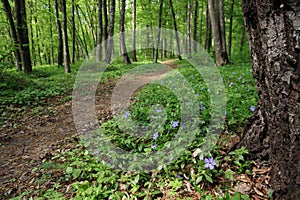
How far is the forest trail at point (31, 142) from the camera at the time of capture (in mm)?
2959

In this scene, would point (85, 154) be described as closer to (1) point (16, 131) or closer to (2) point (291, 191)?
(2) point (291, 191)

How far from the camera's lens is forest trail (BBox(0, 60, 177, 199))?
296 cm

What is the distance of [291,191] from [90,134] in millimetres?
3167

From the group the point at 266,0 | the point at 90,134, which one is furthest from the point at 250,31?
the point at 90,134

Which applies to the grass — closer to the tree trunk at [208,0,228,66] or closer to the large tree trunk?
the large tree trunk

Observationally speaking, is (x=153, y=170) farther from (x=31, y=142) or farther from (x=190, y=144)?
(x=31, y=142)

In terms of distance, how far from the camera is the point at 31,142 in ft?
14.0

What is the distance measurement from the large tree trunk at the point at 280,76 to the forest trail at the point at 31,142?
2.83 metres

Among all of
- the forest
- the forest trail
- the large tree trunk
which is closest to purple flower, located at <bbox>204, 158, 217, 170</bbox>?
the forest

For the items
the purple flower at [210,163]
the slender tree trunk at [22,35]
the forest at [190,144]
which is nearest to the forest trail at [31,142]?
the forest at [190,144]

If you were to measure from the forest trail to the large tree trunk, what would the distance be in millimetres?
2831

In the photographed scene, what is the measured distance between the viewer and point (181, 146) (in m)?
2.46

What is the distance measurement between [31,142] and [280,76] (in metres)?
4.50

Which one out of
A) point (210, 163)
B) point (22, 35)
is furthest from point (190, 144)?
point (22, 35)
